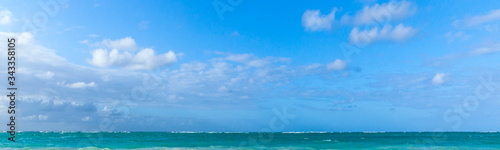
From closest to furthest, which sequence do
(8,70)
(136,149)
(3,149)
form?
(8,70) → (3,149) → (136,149)

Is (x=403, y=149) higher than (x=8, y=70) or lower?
lower

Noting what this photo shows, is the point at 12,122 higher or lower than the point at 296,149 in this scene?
higher

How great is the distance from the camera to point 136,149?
1341 inches

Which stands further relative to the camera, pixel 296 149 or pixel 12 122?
pixel 296 149

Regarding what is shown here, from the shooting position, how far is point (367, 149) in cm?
3628

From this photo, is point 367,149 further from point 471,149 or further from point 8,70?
→ point 8,70

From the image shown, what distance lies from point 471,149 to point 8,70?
120ft

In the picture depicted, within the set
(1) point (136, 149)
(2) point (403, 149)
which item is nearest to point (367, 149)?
(2) point (403, 149)

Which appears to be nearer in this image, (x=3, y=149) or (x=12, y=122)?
(x=12, y=122)

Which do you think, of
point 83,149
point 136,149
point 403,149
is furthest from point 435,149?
point 83,149

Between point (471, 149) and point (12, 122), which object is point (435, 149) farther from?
point (12, 122)

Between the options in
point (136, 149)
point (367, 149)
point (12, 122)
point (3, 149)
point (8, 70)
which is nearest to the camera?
point (8, 70)

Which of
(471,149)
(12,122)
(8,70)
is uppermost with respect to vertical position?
(8,70)

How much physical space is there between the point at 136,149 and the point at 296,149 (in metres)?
14.0
